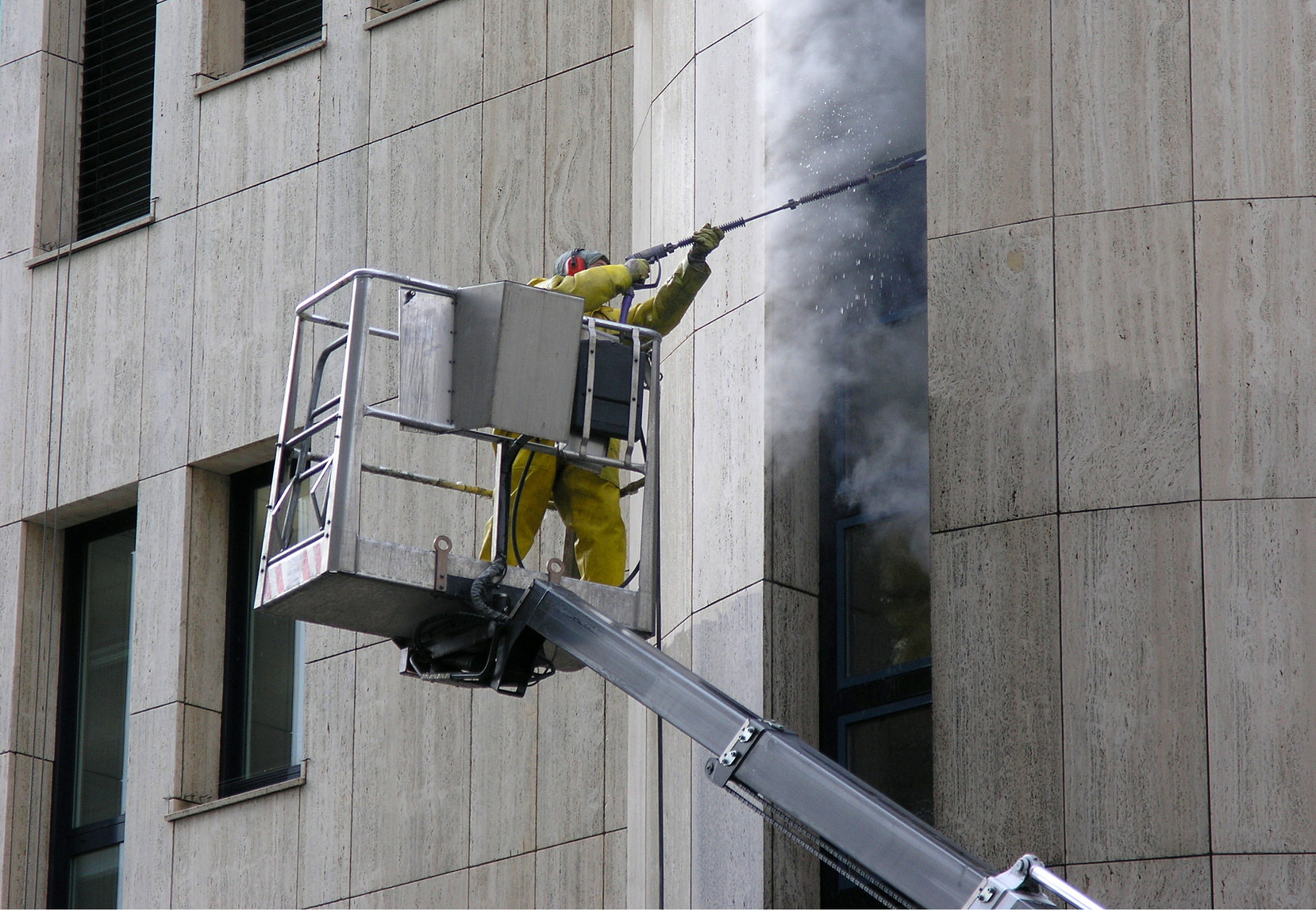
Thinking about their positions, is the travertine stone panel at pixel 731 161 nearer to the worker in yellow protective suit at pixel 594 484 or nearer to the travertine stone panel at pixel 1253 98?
the worker in yellow protective suit at pixel 594 484

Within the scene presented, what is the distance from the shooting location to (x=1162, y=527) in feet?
31.7

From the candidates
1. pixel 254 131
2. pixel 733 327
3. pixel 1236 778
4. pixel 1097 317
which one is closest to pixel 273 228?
pixel 254 131

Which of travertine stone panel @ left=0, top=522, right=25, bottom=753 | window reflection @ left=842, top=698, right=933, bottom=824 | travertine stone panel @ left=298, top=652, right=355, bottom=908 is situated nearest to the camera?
window reflection @ left=842, top=698, right=933, bottom=824

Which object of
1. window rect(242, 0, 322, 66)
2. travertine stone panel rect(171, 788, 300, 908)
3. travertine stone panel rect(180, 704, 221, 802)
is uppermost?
window rect(242, 0, 322, 66)

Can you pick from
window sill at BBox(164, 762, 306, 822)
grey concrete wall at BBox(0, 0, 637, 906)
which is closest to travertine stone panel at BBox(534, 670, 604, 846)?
grey concrete wall at BBox(0, 0, 637, 906)

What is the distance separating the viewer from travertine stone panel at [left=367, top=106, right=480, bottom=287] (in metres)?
14.9

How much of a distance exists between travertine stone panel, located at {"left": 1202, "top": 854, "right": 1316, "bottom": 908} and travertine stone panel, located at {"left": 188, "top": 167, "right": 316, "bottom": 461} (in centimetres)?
829

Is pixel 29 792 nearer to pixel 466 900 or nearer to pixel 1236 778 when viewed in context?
pixel 466 900

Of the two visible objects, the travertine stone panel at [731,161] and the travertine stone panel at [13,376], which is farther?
the travertine stone panel at [13,376]

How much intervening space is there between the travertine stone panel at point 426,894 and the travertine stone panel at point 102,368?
409cm

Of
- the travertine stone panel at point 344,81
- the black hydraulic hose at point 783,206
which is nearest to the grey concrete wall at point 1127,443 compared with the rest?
the black hydraulic hose at point 783,206

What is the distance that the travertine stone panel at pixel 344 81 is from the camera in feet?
51.5

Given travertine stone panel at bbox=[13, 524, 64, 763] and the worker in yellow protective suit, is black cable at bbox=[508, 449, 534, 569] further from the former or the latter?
travertine stone panel at bbox=[13, 524, 64, 763]

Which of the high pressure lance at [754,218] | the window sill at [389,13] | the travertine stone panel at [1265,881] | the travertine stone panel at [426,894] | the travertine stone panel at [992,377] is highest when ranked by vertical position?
the window sill at [389,13]
